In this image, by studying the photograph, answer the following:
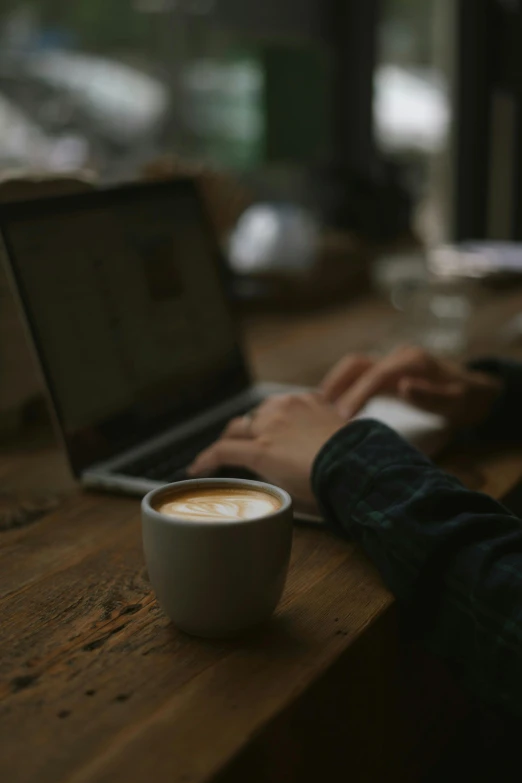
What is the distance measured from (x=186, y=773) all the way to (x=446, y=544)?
299 mm

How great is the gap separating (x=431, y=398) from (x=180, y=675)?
57cm

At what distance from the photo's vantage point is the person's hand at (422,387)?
42.9 inches

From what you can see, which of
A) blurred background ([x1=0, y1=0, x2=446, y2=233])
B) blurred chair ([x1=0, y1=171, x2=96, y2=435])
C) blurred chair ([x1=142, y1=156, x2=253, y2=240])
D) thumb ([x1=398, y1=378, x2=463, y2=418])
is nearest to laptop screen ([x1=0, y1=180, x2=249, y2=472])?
blurred chair ([x1=0, y1=171, x2=96, y2=435])

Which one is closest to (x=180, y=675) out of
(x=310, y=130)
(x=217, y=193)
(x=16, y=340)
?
(x=16, y=340)

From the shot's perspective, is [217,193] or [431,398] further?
[217,193]

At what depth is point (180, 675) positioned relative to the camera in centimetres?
62

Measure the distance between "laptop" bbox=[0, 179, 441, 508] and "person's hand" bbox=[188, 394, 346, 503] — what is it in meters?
0.03

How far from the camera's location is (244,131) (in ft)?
9.38

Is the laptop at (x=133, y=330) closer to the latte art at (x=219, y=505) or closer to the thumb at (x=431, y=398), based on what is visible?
the thumb at (x=431, y=398)

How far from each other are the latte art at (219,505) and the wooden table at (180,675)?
0.09 metres

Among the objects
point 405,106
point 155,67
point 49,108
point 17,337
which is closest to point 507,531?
point 17,337

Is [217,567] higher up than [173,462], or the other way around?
[217,567]

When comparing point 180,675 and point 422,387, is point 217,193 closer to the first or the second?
point 422,387

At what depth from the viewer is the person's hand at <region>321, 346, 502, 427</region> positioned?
42.9 inches
